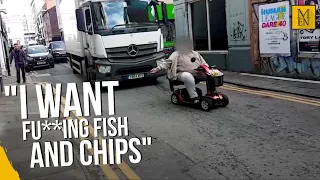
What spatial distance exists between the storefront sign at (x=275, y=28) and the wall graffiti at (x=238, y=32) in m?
0.84

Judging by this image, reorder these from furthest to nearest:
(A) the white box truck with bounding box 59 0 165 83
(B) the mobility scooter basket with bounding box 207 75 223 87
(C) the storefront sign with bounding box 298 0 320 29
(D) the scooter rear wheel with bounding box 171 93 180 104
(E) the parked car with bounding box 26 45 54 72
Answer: (E) the parked car with bounding box 26 45 54 72 < (A) the white box truck with bounding box 59 0 165 83 < (C) the storefront sign with bounding box 298 0 320 29 < (D) the scooter rear wheel with bounding box 171 93 180 104 < (B) the mobility scooter basket with bounding box 207 75 223 87

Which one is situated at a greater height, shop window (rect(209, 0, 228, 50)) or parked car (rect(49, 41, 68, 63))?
shop window (rect(209, 0, 228, 50))

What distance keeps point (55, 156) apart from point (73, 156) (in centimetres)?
27

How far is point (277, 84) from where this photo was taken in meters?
9.66

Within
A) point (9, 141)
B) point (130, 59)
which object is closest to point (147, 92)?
point (130, 59)

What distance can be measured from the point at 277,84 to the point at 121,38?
16.1 feet

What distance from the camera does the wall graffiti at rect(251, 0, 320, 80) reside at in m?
9.55

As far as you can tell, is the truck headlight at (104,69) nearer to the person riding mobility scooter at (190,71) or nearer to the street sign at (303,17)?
the person riding mobility scooter at (190,71)

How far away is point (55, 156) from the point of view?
16.9 feet

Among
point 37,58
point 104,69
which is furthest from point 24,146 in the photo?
point 37,58

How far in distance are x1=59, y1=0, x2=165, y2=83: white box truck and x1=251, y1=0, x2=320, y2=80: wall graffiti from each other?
319cm

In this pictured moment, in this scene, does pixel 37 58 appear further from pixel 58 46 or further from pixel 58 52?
pixel 58 46

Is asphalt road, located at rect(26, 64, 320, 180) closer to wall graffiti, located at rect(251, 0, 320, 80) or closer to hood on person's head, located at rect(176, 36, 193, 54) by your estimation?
hood on person's head, located at rect(176, 36, 193, 54)

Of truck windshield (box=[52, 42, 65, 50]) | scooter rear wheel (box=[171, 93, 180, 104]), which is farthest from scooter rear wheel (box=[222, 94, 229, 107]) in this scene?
truck windshield (box=[52, 42, 65, 50])
